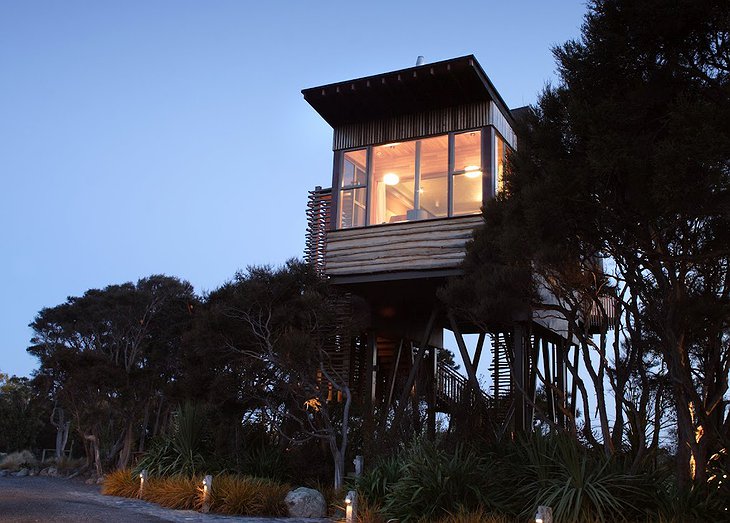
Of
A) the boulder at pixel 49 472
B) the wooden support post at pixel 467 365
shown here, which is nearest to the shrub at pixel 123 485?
the wooden support post at pixel 467 365

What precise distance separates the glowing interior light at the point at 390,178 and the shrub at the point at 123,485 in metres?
7.92

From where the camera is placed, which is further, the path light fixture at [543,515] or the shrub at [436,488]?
the shrub at [436,488]

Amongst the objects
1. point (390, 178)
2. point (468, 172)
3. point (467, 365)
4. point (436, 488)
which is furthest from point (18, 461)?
point (436, 488)

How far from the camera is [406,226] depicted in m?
13.5

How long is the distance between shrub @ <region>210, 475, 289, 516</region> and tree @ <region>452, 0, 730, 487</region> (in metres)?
5.50

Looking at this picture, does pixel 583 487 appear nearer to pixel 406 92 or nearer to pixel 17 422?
pixel 406 92

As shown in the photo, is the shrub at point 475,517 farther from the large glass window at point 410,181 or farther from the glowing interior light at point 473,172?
the glowing interior light at point 473,172

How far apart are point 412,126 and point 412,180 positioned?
1109mm

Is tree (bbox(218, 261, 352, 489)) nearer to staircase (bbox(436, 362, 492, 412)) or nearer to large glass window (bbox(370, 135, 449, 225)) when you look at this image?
large glass window (bbox(370, 135, 449, 225))

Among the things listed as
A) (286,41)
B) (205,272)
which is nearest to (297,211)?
(205,272)

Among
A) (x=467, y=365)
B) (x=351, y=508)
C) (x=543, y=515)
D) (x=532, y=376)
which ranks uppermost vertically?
(x=532, y=376)

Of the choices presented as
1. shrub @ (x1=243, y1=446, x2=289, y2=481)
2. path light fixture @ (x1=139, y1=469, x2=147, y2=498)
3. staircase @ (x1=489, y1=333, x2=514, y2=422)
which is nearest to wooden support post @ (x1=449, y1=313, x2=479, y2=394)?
staircase @ (x1=489, y1=333, x2=514, y2=422)

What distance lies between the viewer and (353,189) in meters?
→ 14.4

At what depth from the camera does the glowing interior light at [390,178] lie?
1417 centimetres
